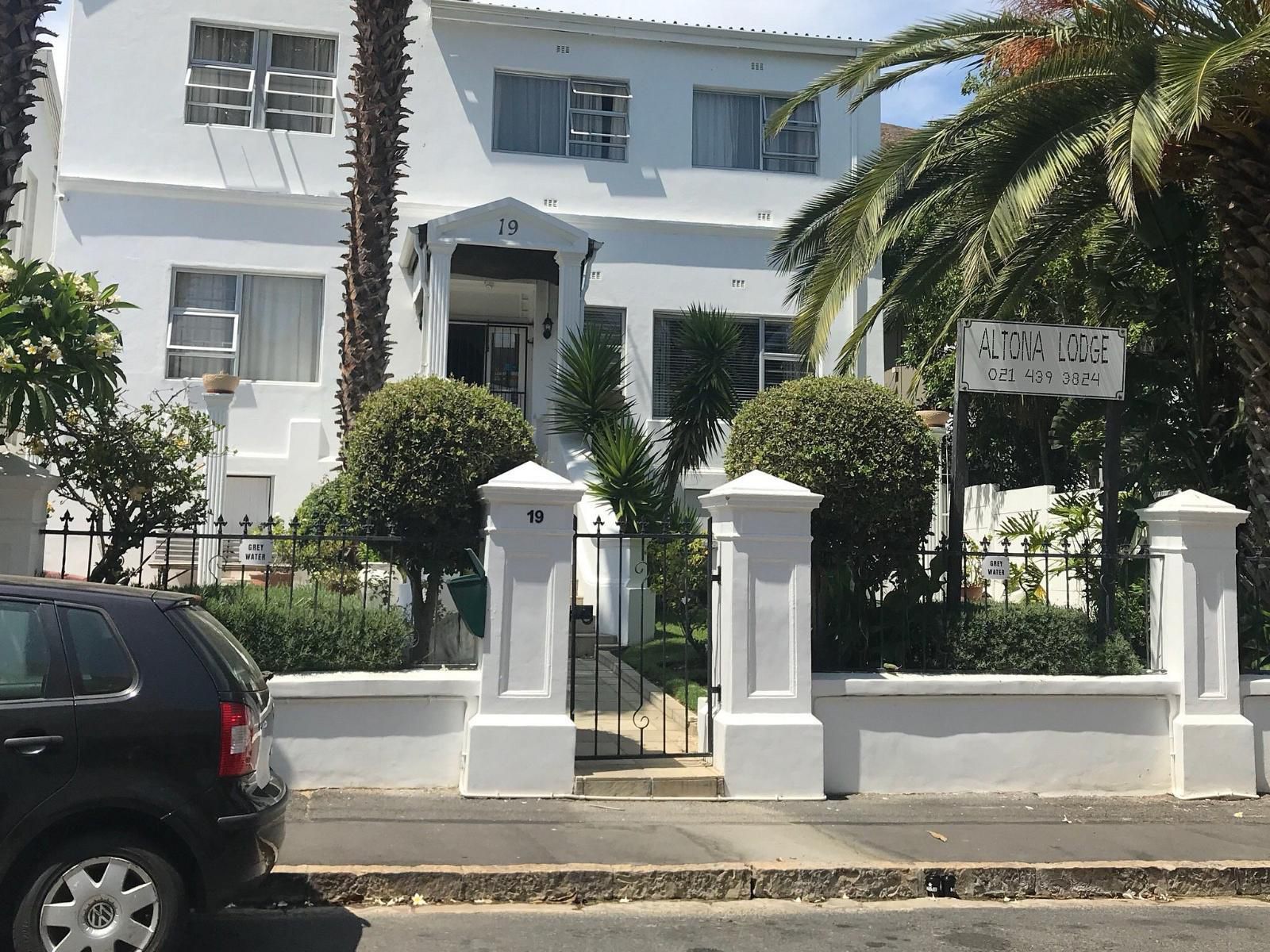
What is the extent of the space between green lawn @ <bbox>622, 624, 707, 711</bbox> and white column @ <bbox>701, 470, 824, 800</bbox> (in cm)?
190

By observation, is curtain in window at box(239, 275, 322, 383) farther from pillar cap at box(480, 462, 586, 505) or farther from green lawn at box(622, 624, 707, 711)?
pillar cap at box(480, 462, 586, 505)

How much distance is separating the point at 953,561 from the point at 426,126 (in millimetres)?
10523

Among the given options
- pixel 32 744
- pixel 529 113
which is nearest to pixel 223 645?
pixel 32 744

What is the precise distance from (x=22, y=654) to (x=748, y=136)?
46.8 ft

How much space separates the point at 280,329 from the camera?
49.5ft

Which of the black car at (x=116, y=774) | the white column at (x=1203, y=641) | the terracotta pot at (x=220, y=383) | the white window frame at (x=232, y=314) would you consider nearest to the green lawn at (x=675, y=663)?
the white column at (x=1203, y=641)

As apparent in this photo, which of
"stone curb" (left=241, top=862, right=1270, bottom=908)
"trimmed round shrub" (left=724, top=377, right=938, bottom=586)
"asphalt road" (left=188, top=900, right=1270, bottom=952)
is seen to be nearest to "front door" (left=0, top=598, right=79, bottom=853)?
"asphalt road" (left=188, top=900, right=1270, bottom=952)

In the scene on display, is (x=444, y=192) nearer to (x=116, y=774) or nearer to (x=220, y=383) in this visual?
(x=220, y=383)

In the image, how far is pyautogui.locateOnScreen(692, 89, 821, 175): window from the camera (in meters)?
16.6

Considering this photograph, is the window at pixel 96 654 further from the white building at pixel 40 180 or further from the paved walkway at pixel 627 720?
the white building at pixel 40 180

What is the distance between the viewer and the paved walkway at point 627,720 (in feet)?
27.0

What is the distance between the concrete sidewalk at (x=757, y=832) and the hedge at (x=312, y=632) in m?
0.90

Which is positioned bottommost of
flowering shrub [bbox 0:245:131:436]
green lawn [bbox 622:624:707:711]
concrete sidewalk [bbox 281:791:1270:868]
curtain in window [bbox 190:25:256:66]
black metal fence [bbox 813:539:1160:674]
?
concrete sidewalk [bbox 281:791:1270:868]

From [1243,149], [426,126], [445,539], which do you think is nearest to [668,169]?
[426,126]
